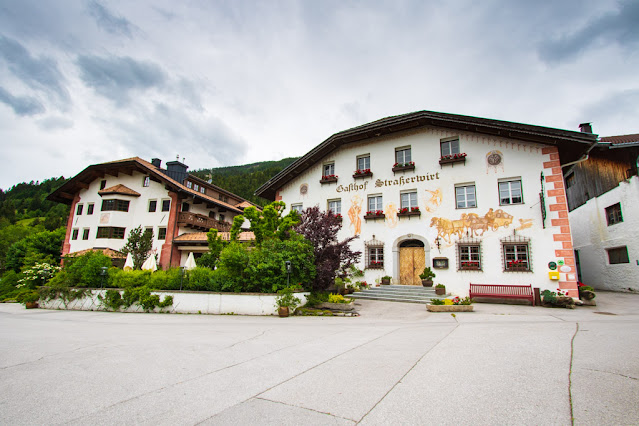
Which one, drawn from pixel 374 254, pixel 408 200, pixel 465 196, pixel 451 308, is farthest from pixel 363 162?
A: pixel 451 308

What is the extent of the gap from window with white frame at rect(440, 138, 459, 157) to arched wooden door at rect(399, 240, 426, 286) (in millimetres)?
5100

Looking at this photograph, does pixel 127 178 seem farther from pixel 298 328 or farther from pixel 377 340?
pixel 377 340

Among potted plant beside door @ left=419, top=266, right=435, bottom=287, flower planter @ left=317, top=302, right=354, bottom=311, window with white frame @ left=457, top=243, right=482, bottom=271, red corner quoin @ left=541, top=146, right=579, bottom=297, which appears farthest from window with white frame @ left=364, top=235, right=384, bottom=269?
red corner quoin @ left=541, top=146, right=579, bottom=297

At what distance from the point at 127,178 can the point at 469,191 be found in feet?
96.6

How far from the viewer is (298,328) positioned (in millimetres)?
9156

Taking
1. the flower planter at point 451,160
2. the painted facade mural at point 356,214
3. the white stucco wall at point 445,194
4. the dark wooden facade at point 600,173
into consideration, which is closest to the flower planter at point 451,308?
the white stucco wall at point 445,194

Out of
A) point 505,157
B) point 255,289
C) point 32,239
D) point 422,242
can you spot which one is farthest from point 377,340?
point 32,239

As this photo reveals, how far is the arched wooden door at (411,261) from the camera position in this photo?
17.4 metres

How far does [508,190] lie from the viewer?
15742 millimetres

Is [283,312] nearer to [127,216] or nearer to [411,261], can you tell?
[411,261]

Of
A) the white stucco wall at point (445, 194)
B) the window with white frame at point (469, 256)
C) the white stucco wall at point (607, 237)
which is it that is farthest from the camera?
the white stucco wall at point (607, 237)

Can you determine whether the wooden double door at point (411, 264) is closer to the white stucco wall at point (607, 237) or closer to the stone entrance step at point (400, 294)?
the stone entrance step at point (400, 294)

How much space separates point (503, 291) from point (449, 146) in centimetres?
781

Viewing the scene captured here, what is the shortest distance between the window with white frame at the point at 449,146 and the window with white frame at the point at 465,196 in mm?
1996
